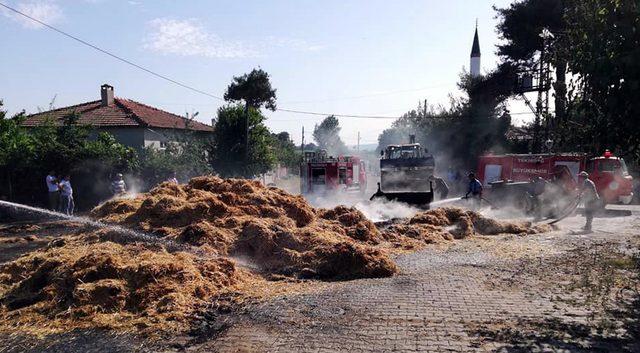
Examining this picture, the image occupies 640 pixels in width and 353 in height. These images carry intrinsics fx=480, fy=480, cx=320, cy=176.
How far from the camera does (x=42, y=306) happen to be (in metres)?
6.29

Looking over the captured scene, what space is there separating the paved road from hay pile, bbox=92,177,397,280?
69cm

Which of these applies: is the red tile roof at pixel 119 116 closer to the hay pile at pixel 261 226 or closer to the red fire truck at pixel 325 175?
the red fire truck at pixel 325 175

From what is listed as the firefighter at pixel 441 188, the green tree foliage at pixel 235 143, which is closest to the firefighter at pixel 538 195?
the firefighter at pixel 441 188

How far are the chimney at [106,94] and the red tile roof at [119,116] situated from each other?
32 centimetres

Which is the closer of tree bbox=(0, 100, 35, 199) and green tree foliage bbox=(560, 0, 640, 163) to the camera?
green tree foliage bbox=(560, 0, 640, 163)

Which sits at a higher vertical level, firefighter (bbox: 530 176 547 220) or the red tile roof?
the red tile roof

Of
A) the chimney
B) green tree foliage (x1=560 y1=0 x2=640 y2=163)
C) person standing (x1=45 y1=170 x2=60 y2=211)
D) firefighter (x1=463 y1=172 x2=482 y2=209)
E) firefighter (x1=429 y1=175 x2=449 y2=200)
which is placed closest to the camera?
green tree foliage (x1=560 y1=0 x2=640 y2=163)

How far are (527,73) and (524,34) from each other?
244 cm

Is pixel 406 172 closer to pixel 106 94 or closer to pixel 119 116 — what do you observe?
pixel 119 116

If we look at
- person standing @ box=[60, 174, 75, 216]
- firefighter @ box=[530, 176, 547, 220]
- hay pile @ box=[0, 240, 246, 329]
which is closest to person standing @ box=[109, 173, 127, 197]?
person standing @ box=[60, 174, 75, 216]

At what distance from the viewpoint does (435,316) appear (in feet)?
19.6

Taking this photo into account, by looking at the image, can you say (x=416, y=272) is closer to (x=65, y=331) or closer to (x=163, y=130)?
(x=65, y=331)

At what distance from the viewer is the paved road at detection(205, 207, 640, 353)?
5086 millimetres

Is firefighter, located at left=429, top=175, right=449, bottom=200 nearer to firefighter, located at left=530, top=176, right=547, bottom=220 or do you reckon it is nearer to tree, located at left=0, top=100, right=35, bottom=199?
firefighter, located at left=530, top=176, right=547, bottom=220
